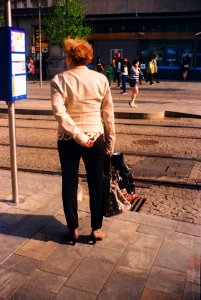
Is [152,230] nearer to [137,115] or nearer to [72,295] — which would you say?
[72,295]

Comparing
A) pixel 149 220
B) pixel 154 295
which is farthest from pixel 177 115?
pixel 154 295

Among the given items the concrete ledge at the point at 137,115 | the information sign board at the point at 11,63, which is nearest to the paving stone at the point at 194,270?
the information sign board at the point at 11,63

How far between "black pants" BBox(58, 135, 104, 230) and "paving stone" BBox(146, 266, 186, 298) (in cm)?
80

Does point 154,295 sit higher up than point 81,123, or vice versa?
point 81,123

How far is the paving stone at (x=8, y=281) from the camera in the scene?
119 inches

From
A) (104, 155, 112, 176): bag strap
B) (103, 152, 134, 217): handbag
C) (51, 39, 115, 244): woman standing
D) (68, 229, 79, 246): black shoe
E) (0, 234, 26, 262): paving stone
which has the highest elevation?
(51, 39, 115, 244): woman standing

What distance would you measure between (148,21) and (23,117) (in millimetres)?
21365

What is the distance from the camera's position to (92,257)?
3570mm

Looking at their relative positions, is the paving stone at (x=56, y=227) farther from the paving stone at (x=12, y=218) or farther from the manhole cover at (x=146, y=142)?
the manhole cover at (x=146, y=142)

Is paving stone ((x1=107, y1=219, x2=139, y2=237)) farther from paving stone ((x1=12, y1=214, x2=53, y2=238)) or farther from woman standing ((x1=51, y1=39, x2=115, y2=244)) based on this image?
paving stone ((x1=12, y1=214, x2=53, y2=238))

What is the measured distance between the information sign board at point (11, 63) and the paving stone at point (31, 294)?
217 centimetres

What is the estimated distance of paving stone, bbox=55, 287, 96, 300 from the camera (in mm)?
2965

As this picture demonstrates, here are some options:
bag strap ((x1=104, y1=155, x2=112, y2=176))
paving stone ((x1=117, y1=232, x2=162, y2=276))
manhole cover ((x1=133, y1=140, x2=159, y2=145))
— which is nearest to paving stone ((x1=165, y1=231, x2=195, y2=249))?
paving stone ((x1=117, y1=232, x2=162, y2=276))

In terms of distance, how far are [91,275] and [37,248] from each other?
27.3 inches
